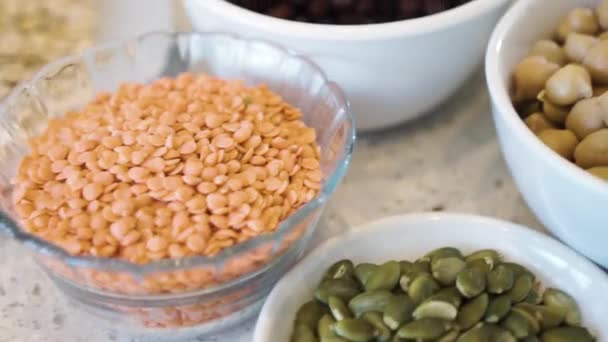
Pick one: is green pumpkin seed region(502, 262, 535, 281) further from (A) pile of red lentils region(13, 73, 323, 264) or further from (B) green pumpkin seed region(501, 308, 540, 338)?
(A) pile of red lentils region(13, 73, 323, 264)

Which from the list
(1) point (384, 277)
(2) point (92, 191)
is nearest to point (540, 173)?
(1) point (384, 277)

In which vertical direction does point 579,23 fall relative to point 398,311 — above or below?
above

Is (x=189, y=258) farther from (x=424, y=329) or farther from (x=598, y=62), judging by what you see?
(x=598, y=62)

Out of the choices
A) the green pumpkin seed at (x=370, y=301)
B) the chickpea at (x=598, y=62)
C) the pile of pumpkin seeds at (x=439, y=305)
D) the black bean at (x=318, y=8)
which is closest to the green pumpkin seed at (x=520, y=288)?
the pile of pumpkin seeds at (x=439, y=305)

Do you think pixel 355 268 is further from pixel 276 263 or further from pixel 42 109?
pixel 42 109

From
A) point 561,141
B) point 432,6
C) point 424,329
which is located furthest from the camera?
point 432,6

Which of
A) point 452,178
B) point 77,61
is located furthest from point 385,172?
point 77,61

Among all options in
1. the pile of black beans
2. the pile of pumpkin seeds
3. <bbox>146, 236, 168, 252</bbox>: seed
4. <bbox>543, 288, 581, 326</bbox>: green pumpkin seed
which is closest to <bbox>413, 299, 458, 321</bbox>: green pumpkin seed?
the pile of pumpkin seeds

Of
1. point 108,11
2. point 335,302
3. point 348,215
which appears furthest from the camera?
point 108,11
